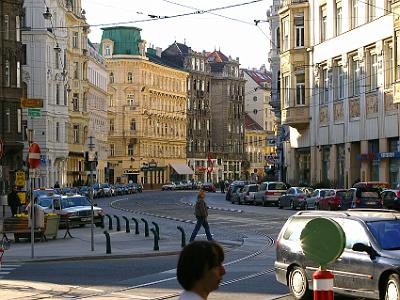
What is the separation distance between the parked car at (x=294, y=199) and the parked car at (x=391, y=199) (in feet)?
36.6

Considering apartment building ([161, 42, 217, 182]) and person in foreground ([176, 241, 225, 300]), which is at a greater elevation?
apartment building ([161, 42, 217, 182])

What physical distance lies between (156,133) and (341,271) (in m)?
130

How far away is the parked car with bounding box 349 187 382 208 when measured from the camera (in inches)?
1744

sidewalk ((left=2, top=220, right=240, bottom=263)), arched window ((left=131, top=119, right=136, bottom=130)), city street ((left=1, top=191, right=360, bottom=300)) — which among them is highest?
arched window ((left=131, top=119, right=136, bottom=130))

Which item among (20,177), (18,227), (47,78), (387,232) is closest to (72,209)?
(20,177)

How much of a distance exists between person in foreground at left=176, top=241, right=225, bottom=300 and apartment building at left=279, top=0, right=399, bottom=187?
159ft

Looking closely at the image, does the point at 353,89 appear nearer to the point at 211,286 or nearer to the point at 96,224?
the point at 96,224

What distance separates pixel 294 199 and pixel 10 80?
2112 cm

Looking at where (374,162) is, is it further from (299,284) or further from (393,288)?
(393,288)

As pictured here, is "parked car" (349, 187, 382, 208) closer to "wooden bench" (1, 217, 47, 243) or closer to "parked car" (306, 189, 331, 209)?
"parked car" (306, 189, 331, 209)

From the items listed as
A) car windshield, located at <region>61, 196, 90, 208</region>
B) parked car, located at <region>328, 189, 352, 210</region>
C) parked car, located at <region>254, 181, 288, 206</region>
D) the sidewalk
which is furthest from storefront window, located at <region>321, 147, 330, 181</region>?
the sidewalk

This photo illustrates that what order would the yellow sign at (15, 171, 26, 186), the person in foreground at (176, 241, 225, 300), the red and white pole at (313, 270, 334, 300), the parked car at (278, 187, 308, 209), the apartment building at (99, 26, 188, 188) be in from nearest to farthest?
the person in foreground at (176, 241, 225, 300), the red and white pole at (313, 270, 334, 300), the yellow sign at (15, 171, 26, 186), the parked car at (278, 187, 308, 209), the apartment building at (99, 26, 188, 188)

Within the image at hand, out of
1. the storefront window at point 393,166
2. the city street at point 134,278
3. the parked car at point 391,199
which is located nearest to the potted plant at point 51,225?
the city street at point 134,278

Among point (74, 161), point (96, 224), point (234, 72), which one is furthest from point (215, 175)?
point (96, 224)
